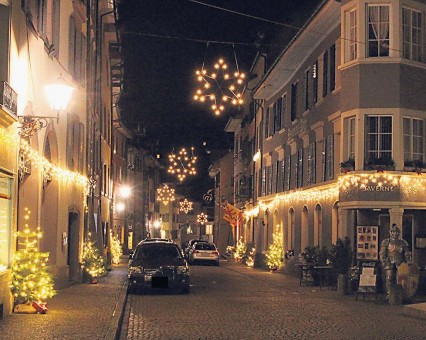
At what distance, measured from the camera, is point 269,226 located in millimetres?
43844

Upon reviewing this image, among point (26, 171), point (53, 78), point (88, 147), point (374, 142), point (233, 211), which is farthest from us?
point (233, 211)

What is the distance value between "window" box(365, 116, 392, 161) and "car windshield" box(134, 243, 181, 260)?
21.6ft

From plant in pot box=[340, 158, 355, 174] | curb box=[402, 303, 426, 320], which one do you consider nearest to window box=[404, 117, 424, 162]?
plant in pot box=[340, 158, 355, 174]

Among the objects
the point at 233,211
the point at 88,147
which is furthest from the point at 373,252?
the point at 233,211

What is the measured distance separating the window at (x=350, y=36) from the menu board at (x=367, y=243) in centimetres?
541

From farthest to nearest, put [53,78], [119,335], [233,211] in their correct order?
[233,211]
[53,78]
[119,335]

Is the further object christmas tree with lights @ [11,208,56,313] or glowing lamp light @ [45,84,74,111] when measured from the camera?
glowing lamp light @ [45,84,74,111]

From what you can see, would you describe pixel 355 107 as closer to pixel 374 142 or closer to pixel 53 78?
pixel 374 142

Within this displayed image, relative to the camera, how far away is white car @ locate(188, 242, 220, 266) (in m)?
48.5

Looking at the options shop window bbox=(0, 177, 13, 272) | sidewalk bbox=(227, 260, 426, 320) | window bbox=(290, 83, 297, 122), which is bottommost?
sidewalk bbox=(227, 260, 426, 320)

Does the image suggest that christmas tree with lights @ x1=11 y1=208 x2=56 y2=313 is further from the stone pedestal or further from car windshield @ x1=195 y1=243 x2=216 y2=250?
car windshield @ x1=195 y1=243 x2=216 y2=250

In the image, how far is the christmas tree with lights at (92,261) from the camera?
2691 centimetres

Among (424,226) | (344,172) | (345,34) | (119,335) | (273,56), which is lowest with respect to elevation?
(119,335)

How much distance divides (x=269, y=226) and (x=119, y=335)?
29.6 meters
